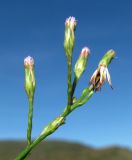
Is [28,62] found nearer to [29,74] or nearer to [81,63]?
[29,74]

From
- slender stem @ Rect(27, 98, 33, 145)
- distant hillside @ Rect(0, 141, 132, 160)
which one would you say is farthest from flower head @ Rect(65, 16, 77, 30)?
distant hillside @ Rect(0, 141, 132, 160)

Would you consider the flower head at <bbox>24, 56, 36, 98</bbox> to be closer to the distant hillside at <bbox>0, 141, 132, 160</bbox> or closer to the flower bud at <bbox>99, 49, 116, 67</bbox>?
the flower bud at <bbox>99, 49, 116, 67</bbox>

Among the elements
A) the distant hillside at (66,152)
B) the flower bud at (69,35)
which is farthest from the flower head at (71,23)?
the distant hillside at (66,152)

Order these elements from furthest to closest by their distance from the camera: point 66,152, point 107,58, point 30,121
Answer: point 66,152 < point 107,58 < point 30,121

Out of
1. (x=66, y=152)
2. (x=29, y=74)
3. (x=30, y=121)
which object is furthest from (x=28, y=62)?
(x=66, y=152)

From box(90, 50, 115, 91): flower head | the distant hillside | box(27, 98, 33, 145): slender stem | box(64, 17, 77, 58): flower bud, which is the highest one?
the distant hillside

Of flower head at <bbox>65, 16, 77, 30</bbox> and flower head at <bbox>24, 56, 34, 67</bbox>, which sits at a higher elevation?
flower head at <bbox>65, 16, 77, 30</bbox>

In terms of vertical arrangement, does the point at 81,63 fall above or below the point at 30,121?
above
